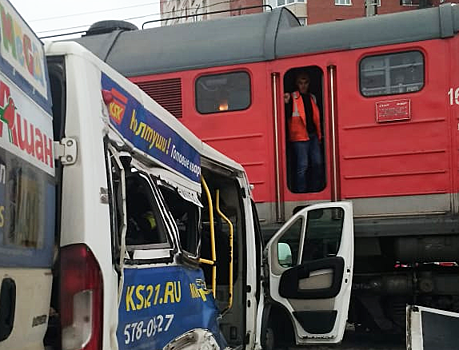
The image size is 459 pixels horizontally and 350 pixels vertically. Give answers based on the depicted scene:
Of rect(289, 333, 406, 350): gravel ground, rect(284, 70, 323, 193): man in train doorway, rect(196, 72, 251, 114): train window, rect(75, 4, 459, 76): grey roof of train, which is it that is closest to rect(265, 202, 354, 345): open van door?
rect(289, 333, 406, 350): gravel ground

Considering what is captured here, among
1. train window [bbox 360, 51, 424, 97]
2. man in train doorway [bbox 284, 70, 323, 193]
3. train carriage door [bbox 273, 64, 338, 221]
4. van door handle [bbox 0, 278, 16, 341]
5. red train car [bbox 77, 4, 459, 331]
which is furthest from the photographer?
man in train doorway [bbox 284, 70, 323, 193]

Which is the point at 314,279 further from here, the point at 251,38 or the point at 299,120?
the point at 251,38

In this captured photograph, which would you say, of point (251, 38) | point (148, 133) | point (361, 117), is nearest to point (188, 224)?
point (148, 133)

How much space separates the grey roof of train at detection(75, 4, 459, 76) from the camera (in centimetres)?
696

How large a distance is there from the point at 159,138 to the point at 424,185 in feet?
14.5

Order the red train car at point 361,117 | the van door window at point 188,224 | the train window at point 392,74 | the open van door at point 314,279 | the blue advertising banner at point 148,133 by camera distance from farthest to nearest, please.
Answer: the train window at point 392,74 → the red train car at point 361,117 → the open van door at point 314,279 → the van door window at point 188,224 → the blue advertising banner at point 148,133

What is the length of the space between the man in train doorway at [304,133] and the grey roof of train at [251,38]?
1.63 ft

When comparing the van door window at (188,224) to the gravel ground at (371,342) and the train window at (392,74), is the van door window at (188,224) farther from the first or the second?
the train window at (392,74)

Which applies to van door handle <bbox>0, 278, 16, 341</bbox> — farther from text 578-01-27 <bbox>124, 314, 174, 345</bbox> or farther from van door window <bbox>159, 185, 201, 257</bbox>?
van door window <bbox>159, 185, 201, 257</bbox>

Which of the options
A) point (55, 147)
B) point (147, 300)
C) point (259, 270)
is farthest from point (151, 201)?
point (259, 270)

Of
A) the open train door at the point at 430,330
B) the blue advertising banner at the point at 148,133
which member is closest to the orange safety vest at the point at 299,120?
the open train door at the point at 430,330

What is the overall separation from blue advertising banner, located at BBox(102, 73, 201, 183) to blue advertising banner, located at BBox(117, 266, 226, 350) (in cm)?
60

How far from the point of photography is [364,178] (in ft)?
23.1

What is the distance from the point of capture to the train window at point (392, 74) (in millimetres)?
6934
